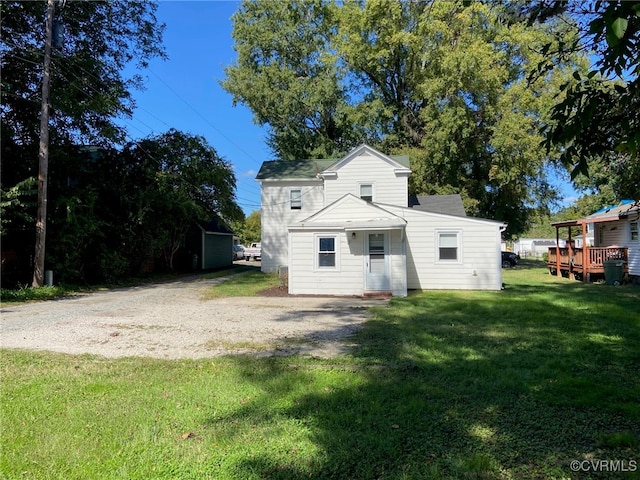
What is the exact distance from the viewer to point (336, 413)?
3.75 m

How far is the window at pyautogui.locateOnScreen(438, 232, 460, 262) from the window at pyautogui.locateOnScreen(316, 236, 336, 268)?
4.10 m

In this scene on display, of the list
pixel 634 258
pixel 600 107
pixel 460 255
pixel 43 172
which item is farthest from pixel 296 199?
pixel 600 107

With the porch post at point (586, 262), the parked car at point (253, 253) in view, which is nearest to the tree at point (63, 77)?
the porch post at point (586, 262)

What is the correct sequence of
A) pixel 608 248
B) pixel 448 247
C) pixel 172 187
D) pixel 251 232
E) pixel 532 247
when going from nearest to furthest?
1. pixel 448 247
2. pixel 608 248
3. pixel 172 187
4. pixel 532 247
5. pixel 251 232

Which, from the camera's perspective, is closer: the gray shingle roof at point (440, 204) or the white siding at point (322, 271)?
the white siding at point (322, 271)

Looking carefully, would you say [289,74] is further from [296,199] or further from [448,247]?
[448,247]

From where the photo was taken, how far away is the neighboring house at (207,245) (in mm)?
26531

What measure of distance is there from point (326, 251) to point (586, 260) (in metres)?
11.9

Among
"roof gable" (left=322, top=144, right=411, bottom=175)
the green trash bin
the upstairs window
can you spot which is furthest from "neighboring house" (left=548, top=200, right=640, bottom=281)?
the upstairs window

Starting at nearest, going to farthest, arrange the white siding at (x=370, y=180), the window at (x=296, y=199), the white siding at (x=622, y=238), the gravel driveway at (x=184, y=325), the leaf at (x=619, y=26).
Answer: the leaf at (x=619, y=26) < the gravel driveway at (x=184, y=325) < the white siding at (x=622, y=238) < the white siding at (x=370, y=180) < the window at (x=296, y=199)

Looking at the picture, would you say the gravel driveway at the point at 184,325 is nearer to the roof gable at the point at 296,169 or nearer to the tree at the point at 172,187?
the tree at the point at 172,187

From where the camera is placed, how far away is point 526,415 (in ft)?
12.2

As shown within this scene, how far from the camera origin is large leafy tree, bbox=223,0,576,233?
24.6m

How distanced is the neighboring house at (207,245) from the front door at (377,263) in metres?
15.0
